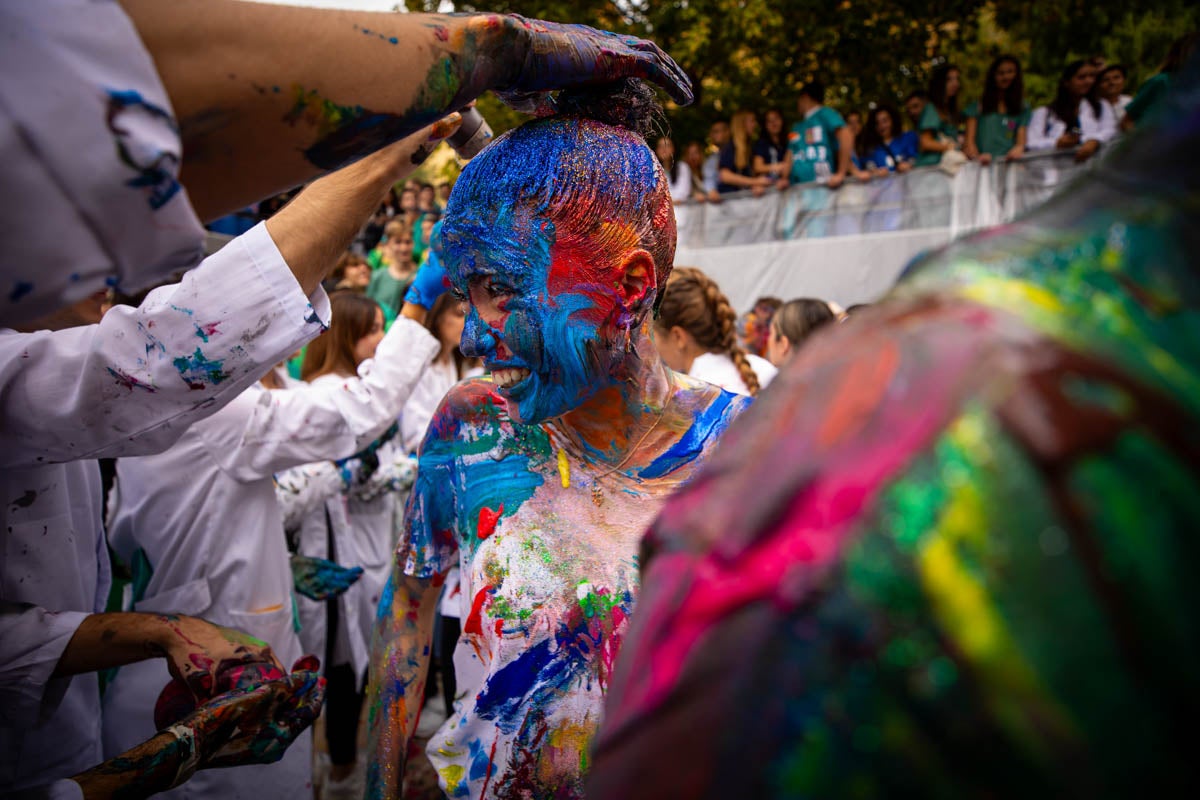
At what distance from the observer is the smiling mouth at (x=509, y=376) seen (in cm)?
171

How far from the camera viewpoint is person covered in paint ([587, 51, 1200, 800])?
15.5 inches

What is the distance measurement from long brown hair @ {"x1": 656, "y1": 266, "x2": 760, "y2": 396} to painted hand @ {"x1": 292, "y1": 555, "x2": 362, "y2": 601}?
2.26m

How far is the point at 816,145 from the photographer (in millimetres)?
9820

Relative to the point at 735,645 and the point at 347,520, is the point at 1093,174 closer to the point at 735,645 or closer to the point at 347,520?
the point at 735,645

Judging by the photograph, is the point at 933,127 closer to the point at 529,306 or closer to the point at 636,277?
the point at 636,277

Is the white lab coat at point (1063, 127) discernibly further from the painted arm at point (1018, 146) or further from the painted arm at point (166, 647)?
the painted arm at point (166, 647)

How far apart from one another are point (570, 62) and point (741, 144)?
10.2 meters

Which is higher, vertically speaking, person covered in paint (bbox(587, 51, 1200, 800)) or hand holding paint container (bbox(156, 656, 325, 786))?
person covered in paint (bbox(587, 51, 1200, 800))

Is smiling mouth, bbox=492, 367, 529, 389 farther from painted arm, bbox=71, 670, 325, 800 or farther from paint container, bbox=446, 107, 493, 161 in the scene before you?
painted arm, bbox=71, 670, 325, 800

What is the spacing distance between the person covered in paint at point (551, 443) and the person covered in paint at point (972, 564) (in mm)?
1162

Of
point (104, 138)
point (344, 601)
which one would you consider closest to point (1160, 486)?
point (104, 138)

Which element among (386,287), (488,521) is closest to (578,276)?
(488,521)

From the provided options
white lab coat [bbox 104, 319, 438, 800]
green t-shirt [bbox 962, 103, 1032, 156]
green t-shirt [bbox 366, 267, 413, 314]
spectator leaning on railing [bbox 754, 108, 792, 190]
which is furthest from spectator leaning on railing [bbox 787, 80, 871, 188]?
white lab coat [bbox 104, 319, 438, 800]

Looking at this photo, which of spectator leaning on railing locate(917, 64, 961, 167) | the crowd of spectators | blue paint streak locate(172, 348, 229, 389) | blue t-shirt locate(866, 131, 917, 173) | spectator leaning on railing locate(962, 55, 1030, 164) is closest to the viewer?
blue paint streak locate(172, 348, 229, 389)
